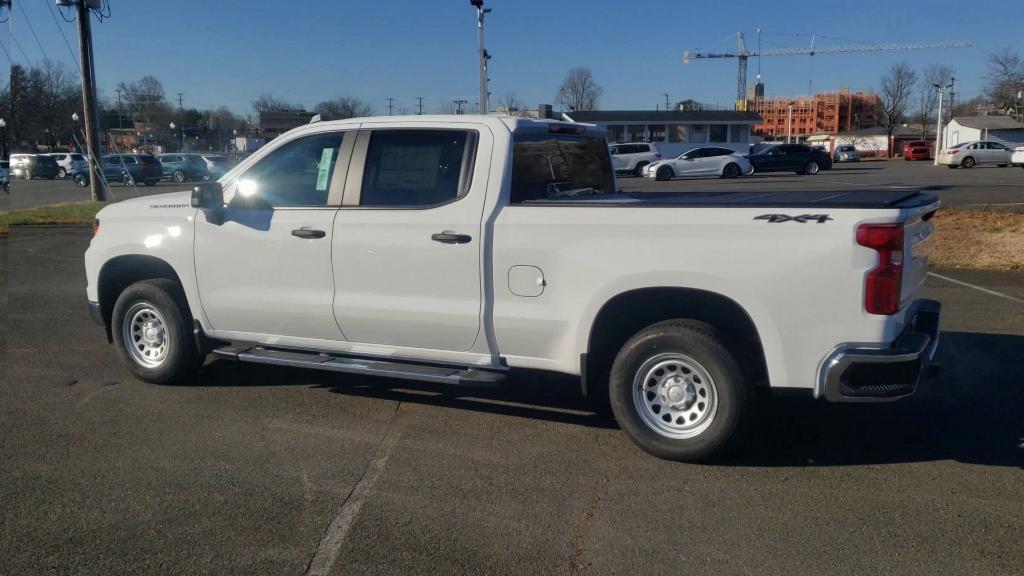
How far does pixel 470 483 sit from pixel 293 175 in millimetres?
2639

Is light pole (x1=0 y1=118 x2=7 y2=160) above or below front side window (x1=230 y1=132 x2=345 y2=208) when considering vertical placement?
above

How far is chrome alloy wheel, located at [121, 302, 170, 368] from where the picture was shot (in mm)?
6598

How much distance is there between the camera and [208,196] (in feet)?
19.8

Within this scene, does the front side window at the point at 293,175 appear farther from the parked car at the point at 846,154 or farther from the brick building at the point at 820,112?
the brick building at the point at 820,112

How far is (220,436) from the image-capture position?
5520 mm

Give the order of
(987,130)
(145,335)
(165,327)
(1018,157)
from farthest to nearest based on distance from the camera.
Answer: (987,130), (1018,157), (145,335), (165,327)

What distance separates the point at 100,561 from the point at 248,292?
101 inches

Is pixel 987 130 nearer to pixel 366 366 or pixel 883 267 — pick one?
pixel 883 267

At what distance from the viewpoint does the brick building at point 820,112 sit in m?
154

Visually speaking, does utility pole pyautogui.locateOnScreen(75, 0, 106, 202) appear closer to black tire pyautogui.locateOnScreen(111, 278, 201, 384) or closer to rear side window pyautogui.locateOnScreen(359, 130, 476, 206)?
black tire pyautogui.locateOnScreen(111, 278, 201, 384)

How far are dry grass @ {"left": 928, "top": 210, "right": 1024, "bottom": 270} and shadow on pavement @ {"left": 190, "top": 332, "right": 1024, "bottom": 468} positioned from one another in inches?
209

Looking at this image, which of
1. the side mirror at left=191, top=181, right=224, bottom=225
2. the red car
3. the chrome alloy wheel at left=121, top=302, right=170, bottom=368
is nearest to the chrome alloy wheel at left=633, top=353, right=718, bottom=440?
the side mirror at left=191, top=181, right=224, bottom=225

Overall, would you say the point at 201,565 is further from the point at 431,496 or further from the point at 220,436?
the point at 220,436

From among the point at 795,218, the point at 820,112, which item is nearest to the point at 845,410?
the point at 795,218
